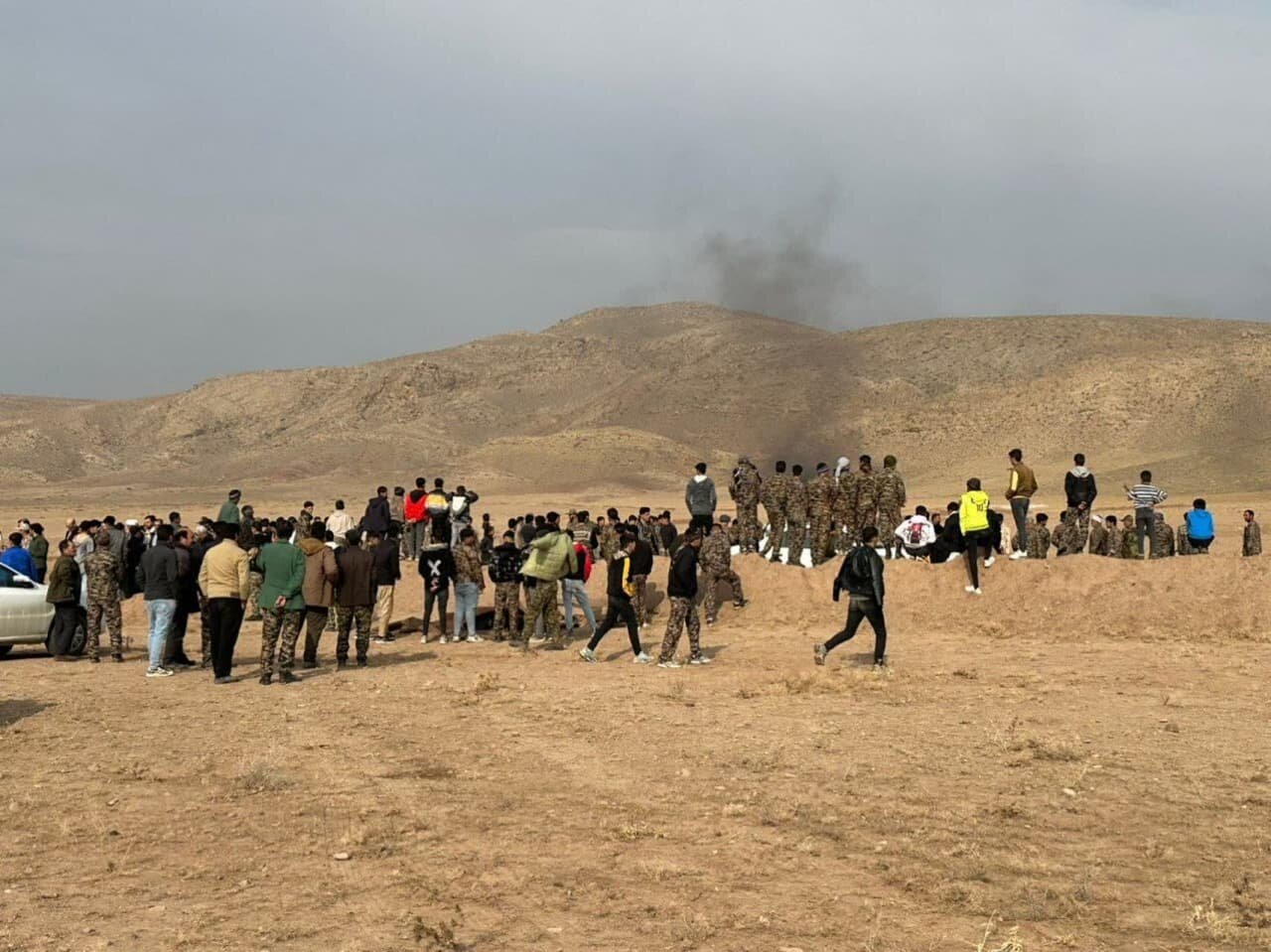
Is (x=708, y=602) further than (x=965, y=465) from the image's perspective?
No

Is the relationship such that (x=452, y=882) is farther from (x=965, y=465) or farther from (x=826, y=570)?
(x=965, y=465)

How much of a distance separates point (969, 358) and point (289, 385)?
69.5 metres

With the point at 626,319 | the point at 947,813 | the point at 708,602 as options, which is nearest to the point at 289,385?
the point at 626,319

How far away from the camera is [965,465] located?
73.5 meters

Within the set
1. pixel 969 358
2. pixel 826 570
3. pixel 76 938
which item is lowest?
pixel 76 938

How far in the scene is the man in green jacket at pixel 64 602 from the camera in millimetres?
16547

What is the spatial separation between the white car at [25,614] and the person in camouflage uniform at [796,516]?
11.4 metres

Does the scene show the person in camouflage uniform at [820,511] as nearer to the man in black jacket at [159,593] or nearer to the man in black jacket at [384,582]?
the man in black jacket at [384,582]

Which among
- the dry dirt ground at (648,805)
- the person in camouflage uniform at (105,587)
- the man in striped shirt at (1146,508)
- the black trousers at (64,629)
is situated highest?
the man in striped shirt at (1146,508)

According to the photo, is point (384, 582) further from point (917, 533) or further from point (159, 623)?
point (917, 533)

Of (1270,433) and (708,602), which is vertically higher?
(1270,433)

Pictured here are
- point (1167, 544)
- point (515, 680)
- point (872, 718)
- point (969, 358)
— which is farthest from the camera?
point (969, 358)

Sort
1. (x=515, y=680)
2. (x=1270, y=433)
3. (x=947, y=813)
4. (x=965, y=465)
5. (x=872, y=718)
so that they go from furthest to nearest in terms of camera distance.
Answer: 1. (x=965, y=465)
2. (x=1270, y=433)
3. (x=515, y=680)
4. (x=872, y=718)
5. (x=947, y=813)

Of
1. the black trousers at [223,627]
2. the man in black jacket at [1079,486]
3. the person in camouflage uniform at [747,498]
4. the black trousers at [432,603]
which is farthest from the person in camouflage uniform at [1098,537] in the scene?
the black trousers at [223,627]
